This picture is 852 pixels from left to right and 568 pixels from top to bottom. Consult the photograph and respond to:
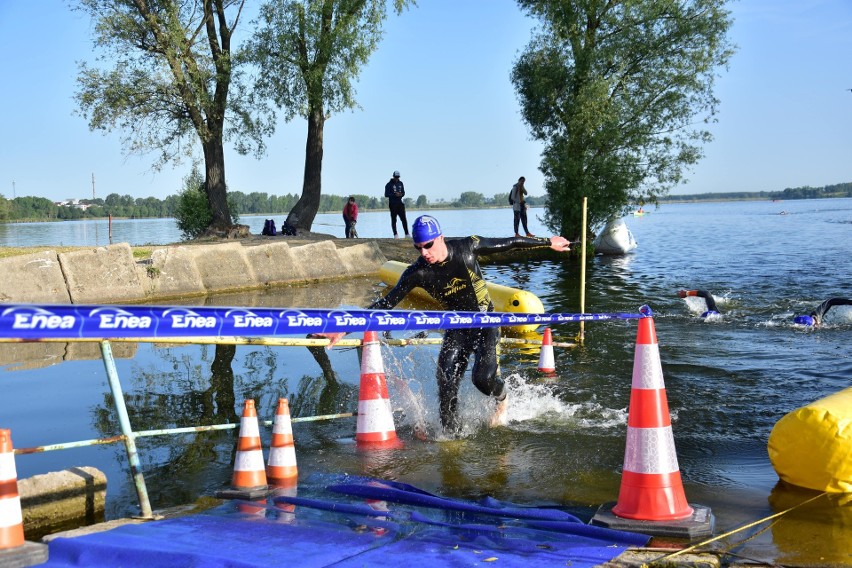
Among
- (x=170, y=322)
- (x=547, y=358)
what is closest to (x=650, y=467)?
(x=170, y=322)

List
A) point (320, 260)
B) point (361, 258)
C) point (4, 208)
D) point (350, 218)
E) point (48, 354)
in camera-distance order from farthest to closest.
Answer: point (4, 208) < point (350, 218) < point (361, 258) < point (320, 260) < point (48, 354)

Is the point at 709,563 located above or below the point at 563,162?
below

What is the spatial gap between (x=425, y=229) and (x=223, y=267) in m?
14.0

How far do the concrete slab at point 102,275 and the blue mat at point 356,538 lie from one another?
1321 centimetres

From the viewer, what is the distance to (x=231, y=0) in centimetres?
2956

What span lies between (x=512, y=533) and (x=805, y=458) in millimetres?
2212

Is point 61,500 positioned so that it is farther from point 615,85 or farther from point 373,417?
point 615,85

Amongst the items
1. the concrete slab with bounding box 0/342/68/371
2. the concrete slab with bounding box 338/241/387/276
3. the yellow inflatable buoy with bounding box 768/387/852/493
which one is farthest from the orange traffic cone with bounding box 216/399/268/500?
the concrete slab with bounding box 338/241/387/276

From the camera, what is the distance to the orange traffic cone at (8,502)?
4.25m

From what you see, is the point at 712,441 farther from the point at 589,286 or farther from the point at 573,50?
the point at 573,50

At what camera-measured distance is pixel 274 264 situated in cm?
2167

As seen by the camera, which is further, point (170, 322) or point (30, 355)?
point (30, 355)

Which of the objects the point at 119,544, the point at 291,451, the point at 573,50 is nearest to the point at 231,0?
the point at 573,50

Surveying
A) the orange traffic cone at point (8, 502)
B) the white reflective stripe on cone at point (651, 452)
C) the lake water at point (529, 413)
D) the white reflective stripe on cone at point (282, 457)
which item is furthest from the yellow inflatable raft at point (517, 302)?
the orange traffic cone at point (8, 502)
